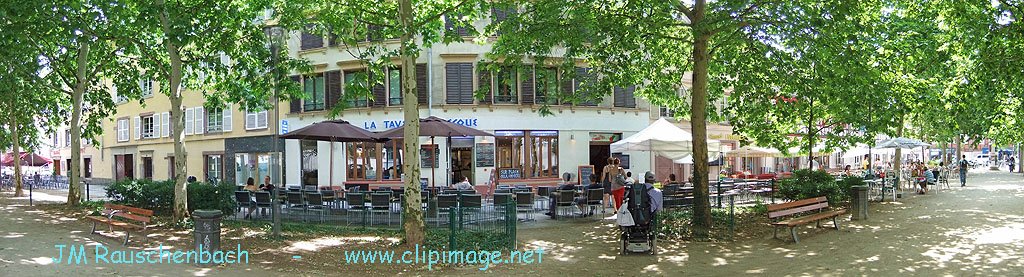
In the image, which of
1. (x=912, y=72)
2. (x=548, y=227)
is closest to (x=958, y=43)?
(x=912, y=72)

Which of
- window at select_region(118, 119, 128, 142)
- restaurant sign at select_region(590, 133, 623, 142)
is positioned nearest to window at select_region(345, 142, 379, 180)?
restaurant sign at select_region(590, 133, 623, 142)

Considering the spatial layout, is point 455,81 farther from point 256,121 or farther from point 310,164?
point 256,121

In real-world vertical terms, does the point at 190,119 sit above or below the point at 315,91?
below

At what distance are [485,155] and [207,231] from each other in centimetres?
1505

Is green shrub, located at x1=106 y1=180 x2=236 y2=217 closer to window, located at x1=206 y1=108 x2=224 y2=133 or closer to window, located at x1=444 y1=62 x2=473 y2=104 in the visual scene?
window, located at x1=444 y1=62 x2=473 y2=104

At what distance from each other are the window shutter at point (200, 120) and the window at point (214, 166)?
1.20 metres

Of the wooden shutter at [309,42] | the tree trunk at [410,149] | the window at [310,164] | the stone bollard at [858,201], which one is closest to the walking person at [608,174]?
the stone bollard at [858,201]

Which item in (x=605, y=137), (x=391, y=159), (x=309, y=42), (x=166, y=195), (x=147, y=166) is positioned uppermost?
(x=309, y=42)

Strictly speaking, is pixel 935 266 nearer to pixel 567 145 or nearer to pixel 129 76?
pixel 567 145

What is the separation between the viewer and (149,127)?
35.8 metres

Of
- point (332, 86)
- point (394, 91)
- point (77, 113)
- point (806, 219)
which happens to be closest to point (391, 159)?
point (394, 91)

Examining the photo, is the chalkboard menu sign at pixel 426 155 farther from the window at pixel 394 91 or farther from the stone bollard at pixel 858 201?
the stone bollard at pixel 858 201

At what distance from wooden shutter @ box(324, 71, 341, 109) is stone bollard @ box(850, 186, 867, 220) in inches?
670

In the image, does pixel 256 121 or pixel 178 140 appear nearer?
pixel 178 140
